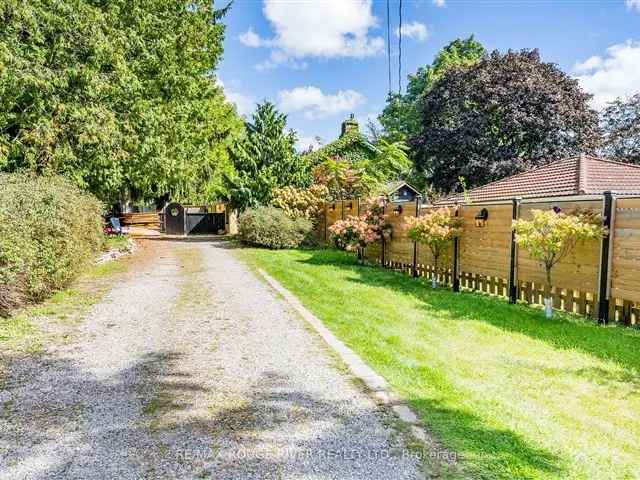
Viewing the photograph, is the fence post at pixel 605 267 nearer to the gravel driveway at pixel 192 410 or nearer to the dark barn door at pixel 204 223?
the gravel driveway at pixel 192 410

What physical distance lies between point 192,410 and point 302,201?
1644 centimetres

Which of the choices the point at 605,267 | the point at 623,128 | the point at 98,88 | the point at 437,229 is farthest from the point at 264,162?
the point at 623,128

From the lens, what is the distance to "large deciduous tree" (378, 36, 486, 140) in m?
46.0

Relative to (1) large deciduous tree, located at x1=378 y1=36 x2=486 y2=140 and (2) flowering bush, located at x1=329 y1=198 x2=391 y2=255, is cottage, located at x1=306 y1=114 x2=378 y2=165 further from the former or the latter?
(2) flowering bush, located at x1=329 y1=198 x2=391 y2=255

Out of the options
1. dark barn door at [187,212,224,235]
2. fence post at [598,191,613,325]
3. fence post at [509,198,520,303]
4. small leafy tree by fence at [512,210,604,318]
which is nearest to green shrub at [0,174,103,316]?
small leafy tree by fence at [512,210,604,318]

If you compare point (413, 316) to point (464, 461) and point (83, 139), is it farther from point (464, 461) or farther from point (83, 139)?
point (83, 139)

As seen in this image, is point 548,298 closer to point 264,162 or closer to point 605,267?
point 605,267

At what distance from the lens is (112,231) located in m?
22.6

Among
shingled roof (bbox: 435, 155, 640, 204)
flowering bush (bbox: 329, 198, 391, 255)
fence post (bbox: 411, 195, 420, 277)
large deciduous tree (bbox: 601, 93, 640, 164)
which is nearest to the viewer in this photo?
fence post (bbox: 411, 195, 420, 277)

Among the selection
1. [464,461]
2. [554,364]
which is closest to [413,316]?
[554,364]

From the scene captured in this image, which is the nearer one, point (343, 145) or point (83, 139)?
point (83, 139)

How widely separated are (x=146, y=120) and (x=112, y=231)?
8.89m

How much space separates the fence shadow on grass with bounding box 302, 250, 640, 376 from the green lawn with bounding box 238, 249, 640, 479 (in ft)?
0.05

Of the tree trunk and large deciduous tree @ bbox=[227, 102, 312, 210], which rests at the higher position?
large deciduous tree @ bbox=[227, 102, 312, 210]
